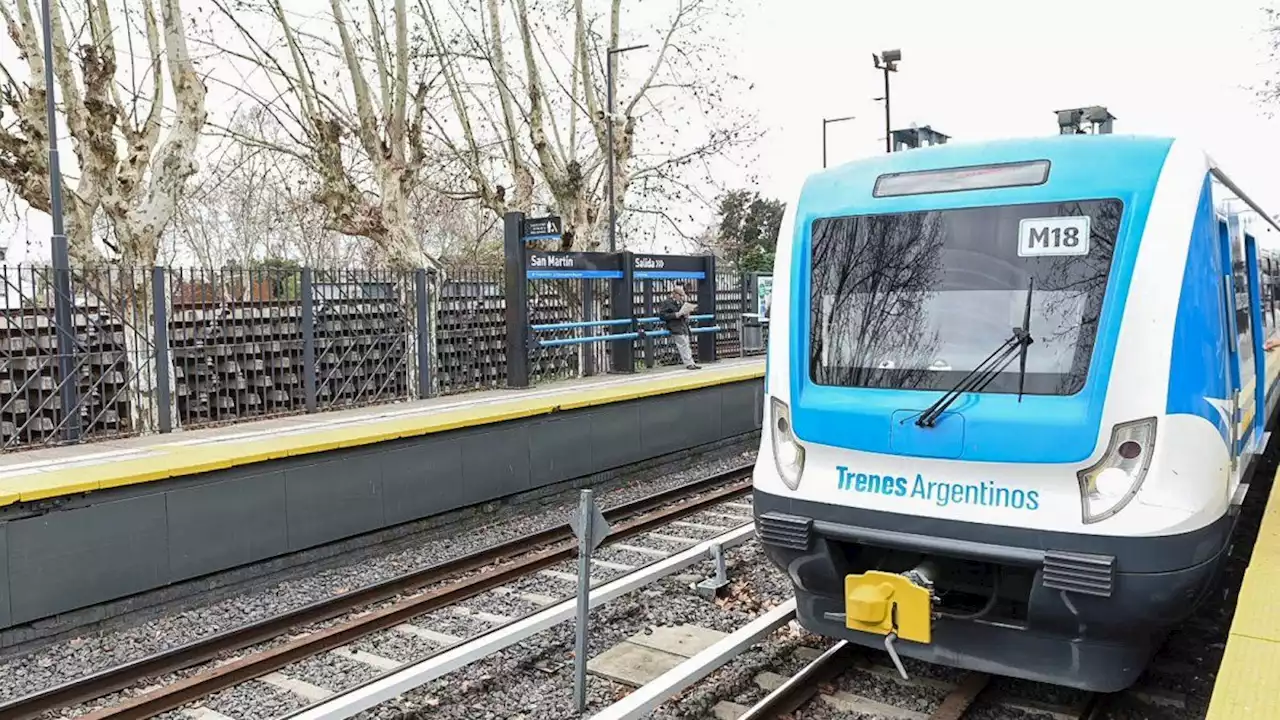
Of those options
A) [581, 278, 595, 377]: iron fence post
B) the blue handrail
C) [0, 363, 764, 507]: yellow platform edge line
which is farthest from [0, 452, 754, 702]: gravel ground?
[581, 278, 595, 377]: iron fence post

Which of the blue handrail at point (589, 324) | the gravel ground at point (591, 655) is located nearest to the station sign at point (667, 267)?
the blue handrail at point (589, 324)

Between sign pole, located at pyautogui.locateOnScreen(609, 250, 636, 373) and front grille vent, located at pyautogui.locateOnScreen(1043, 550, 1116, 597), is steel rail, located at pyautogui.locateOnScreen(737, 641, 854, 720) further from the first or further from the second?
sign pole, located at pyautogui.locateOnScreen(609, 250, 636, 373)

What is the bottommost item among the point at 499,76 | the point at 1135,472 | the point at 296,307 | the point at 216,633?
the point at 216,633

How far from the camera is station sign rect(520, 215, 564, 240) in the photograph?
13.4 m

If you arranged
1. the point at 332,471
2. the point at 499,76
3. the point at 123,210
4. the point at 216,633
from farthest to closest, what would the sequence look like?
the point at 499,76 < the point at 123,210 < the point at 332,471 < the point at 216,633

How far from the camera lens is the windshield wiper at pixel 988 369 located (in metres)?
4.41

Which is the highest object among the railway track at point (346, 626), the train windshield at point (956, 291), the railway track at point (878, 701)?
the train windshield at point (956, 291)

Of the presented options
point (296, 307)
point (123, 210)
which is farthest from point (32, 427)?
point (123, 210)

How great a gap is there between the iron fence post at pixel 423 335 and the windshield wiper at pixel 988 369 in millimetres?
9053

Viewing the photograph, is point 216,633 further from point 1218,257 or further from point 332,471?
point 1218,257

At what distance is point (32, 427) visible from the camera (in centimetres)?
939

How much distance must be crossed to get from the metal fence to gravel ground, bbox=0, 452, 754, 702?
3.25m

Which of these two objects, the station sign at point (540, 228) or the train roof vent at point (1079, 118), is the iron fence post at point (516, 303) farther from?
the train roof vent at point (1079, 118)

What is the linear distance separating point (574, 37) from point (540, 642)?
15.4 meters
